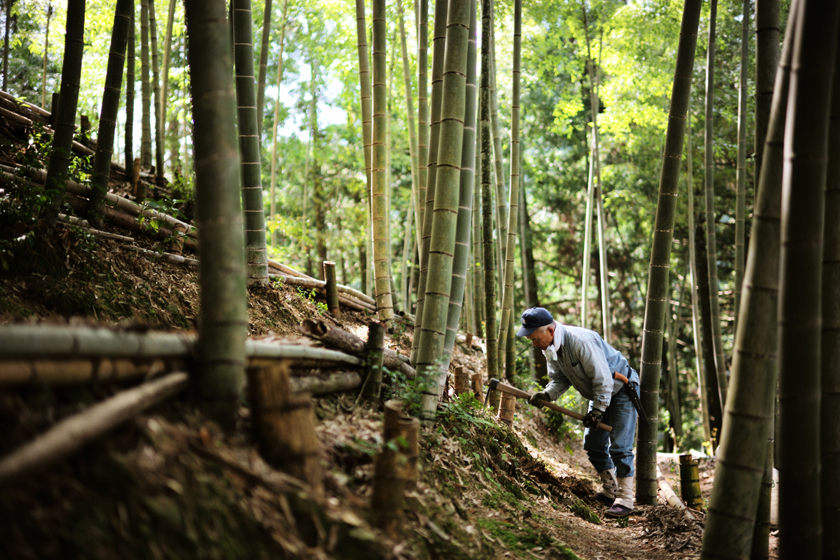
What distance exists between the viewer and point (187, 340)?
167cm

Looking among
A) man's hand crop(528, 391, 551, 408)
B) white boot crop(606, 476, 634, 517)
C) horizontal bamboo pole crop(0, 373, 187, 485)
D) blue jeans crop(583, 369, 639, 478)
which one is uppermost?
horizontal bamboo pole crop(0, 373, 187, 485)

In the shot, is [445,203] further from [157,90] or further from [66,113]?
[157,90]

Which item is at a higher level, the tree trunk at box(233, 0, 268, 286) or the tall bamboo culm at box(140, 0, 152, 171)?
the tall bamboo culm at box(140, 0, 152, 171)

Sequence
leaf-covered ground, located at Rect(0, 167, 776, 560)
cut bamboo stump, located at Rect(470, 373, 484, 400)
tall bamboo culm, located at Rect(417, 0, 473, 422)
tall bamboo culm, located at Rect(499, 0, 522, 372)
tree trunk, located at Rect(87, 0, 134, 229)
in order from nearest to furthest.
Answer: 1. leaf-covered ground, located at Rect(0, 167, 776, 560)
2. tall bamboo culm, located at Rect(417, 0, 473, 422)
3. tree trunk, located at Rect(87, 0, 134, 229)
4. cut bamboo stump, located at Rect(470, 373, 484, 400)
5. tall bamboo culm, located at Rect(499, 0, 522, 372)

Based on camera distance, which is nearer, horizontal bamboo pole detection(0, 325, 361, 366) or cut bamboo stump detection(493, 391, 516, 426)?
horizontal bamboo pole detection(0, 325, 361, 366)

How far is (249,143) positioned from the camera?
164 inches

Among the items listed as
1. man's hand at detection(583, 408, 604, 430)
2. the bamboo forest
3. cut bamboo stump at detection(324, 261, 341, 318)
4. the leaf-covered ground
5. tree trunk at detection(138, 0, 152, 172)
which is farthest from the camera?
tree trunk at detection(138, 0, 152, 172)

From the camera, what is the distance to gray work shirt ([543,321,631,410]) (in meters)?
4.07

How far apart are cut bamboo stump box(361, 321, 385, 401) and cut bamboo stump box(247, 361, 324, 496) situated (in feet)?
3.62

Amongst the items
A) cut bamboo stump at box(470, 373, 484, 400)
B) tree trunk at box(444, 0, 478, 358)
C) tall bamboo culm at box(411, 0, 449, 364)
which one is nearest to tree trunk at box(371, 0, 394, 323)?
tall bamboo culm at box(411, 0, 449, 364)

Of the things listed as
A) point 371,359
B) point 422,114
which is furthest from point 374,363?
point 422,114

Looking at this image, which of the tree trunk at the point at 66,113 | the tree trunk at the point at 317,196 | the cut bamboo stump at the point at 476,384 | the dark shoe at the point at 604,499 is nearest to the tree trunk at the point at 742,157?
the dark shoe at the point at 604,499

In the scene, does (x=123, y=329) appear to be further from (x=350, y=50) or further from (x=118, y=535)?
(x=350, y=50)

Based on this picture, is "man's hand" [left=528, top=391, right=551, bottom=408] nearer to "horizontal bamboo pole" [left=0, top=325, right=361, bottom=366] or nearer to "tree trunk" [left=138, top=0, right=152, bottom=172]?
"horizontal bamboo pole" [left=0, top=325, right=361, bottom=366]
